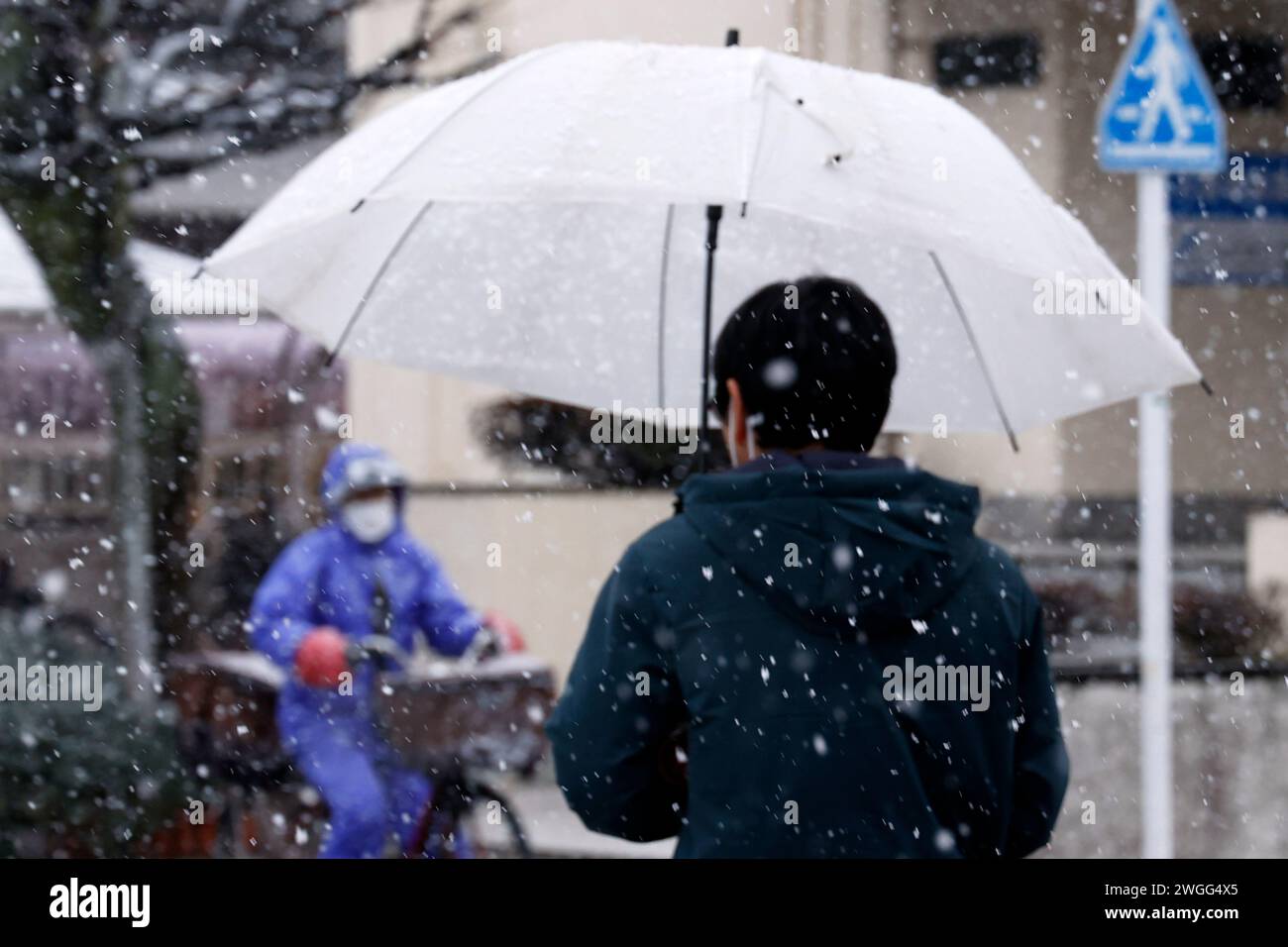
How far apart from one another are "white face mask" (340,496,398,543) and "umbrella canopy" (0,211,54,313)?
4.28 feet

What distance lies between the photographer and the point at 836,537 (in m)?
2.14

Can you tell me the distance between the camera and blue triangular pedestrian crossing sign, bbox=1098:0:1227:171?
5.21 metres

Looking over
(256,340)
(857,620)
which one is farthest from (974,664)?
(256,340)

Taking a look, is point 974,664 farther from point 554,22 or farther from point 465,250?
point 554,22

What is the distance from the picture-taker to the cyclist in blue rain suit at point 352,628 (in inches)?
210

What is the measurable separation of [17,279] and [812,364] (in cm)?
418

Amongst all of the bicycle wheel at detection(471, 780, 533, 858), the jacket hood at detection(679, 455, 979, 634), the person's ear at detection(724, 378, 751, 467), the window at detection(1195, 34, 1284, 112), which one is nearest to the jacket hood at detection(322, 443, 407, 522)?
the bicycle wheel at detection(471, 780, 533, 858)

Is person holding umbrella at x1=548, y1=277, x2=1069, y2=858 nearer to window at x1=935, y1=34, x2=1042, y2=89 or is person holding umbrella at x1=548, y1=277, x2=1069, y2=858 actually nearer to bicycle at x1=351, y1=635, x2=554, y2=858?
bicycle at x1=351, y1=635, x2=554, y2=858

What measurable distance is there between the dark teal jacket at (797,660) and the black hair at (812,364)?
0.22 ft

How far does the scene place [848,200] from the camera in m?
2.70

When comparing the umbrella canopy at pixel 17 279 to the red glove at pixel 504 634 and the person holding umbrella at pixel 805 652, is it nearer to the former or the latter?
the red glove at pixel 504 634

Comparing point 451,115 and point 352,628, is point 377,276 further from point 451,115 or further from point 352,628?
point 352,628

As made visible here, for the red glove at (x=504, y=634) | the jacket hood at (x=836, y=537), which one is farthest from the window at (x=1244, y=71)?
the jacket hood at (x=836, y=537)

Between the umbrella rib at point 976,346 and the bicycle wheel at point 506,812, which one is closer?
the umbrella rib at point 976,346
